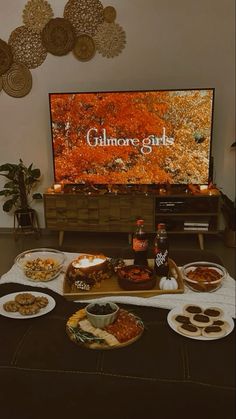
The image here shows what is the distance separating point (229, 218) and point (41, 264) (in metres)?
1.74

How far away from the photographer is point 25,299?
53.1 inches

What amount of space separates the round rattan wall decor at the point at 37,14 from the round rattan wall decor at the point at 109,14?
15.5 inches

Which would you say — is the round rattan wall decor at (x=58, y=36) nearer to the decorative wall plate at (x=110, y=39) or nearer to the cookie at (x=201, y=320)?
the decorative wall plate at (x=110, y=39)

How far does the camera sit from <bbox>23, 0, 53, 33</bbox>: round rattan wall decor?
2848 millimetres

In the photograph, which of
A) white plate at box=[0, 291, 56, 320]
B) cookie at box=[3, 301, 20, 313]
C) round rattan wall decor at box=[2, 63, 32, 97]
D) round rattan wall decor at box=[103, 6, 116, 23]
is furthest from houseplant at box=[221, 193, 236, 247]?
cookie at box=[3, 301, 20, 313]

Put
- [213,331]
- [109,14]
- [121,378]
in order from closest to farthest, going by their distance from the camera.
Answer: [121,378]
[213,331]
[109,14]

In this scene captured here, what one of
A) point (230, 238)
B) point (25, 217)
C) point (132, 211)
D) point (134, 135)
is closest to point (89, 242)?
point (132, 211)

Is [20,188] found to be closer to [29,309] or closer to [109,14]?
[109,14]

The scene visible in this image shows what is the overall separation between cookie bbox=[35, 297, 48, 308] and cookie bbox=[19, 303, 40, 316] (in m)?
0.01

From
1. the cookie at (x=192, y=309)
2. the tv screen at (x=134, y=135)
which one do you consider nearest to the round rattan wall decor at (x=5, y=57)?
the tv screen at (x=134, y=135)

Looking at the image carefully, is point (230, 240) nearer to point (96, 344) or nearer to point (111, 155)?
point (111, 155)

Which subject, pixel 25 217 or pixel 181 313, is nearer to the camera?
pixel 181 313

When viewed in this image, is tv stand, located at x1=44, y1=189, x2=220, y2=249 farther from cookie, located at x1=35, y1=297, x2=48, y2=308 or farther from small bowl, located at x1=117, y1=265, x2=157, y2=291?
cookie, located at x1=35, y1=297, x2=48, y2=308

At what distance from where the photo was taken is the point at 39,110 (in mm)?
3121
